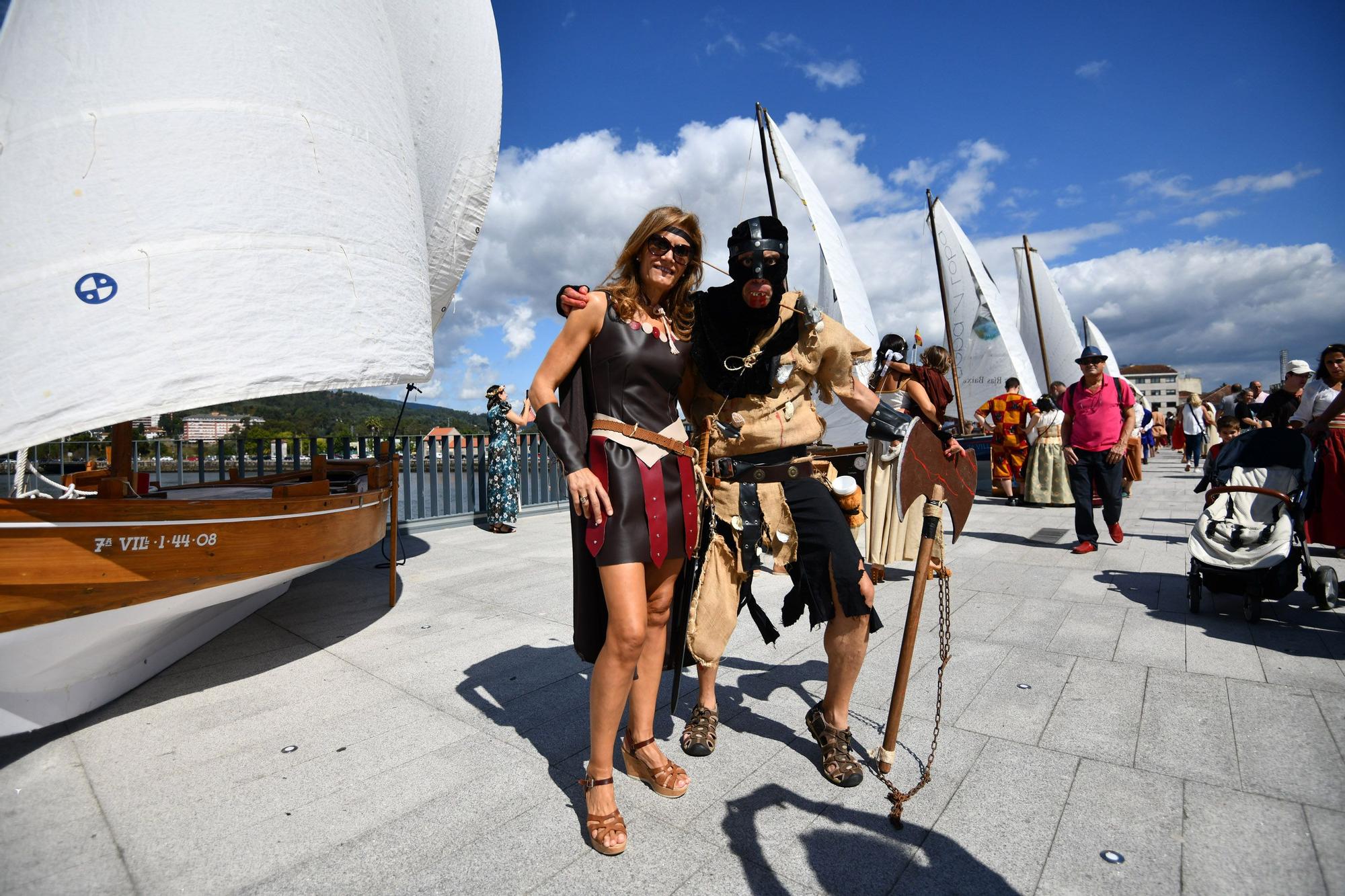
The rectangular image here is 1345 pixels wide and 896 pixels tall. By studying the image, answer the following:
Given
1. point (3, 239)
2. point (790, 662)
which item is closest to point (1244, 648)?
point (790, 662)

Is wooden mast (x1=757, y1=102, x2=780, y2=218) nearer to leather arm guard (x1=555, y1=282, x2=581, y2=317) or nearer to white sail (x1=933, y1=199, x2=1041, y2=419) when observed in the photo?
white sail (x1=933, y1=199, x2=1041, y2=419)

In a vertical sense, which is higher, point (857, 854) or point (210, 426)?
point (210, 426)

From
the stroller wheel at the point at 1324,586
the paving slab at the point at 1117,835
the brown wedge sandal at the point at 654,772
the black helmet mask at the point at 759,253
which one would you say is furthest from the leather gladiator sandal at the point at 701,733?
the stroller wheel at the point at 1324,586

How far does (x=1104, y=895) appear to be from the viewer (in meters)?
1.71

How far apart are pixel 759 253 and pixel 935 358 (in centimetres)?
416

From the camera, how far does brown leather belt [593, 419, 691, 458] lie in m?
2.10

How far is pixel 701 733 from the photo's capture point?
2.61 metres

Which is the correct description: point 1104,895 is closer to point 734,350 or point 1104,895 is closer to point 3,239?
point 734,350

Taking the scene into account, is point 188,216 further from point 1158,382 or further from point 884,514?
point 1158,382

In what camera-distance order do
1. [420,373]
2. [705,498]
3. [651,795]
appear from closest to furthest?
[651,795]
[705,498]
[420,373]

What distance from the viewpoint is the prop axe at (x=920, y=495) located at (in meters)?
2.15

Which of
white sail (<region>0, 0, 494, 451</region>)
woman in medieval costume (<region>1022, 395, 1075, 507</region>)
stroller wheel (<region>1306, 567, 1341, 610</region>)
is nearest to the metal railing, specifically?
white sail (<region>0, 0, 494, 451</region>)

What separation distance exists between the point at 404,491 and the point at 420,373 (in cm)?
546

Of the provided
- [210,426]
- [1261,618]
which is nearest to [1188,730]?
[1261,618]
